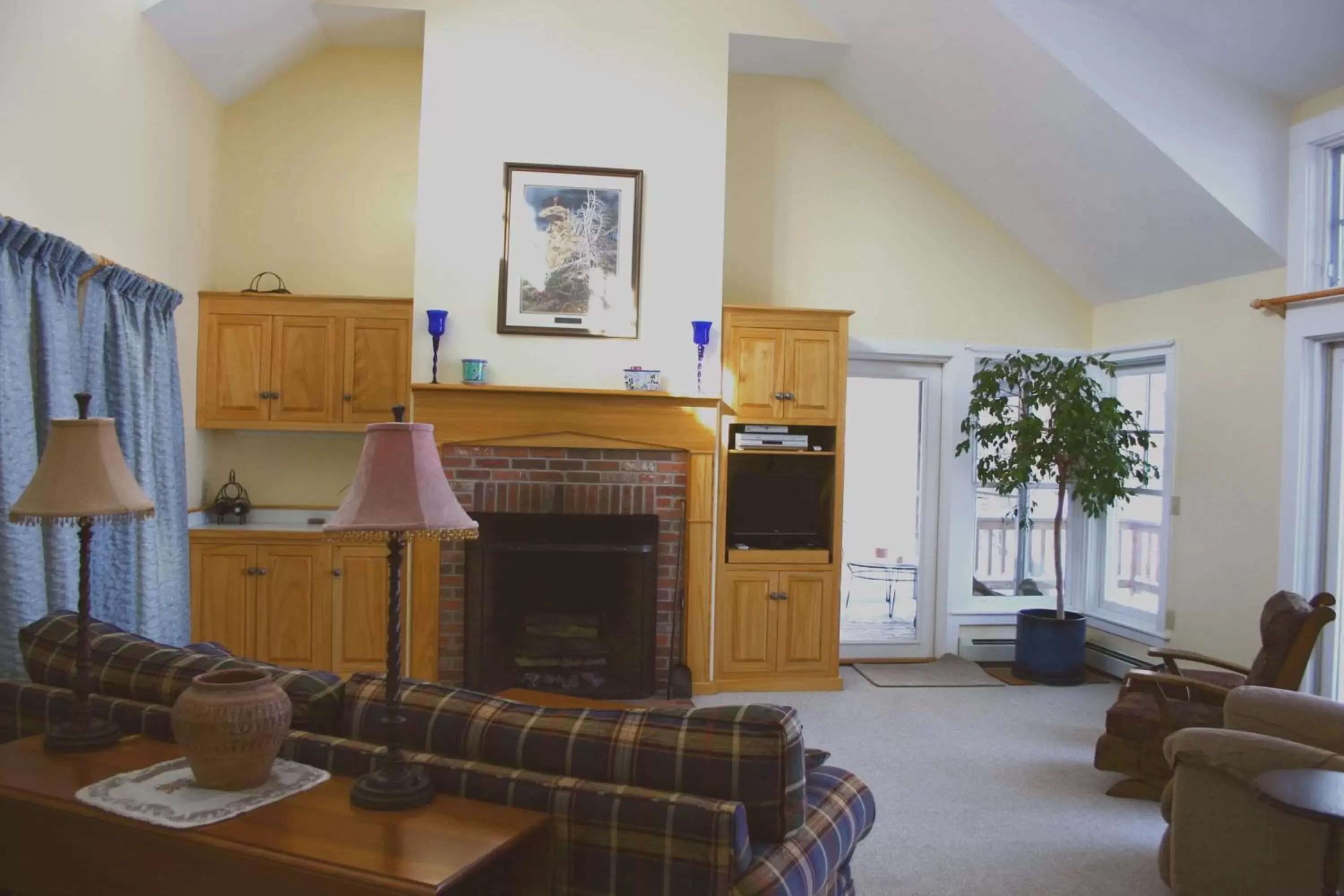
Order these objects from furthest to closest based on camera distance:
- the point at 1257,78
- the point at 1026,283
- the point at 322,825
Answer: the point at 1026,283, the point at 1257,78, the point at 322,825

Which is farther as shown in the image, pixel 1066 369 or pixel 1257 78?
pixel 1066 369

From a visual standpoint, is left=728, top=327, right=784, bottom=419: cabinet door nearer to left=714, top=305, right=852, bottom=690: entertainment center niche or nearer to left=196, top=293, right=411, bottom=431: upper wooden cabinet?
left=714, top=305, right=852, bottom=690: entertainment center niche

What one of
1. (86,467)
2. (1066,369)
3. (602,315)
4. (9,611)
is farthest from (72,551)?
(1066,369)

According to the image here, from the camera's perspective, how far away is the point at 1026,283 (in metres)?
6.28

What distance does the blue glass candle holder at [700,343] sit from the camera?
16.8 feet

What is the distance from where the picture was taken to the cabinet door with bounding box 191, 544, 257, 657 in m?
5.05

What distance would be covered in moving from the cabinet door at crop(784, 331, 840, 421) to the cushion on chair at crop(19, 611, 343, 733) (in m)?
3.57

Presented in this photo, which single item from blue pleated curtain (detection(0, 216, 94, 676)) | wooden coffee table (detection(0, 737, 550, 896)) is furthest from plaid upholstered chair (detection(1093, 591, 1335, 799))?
blue pleated curtain (detection(0, 216, 94, 676))

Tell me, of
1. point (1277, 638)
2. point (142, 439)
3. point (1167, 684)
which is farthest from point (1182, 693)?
point (142, 439)

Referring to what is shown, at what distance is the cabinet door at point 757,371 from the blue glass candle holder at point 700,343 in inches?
9.2

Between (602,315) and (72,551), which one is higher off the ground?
(602,315)

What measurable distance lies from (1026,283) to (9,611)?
18.9 ft

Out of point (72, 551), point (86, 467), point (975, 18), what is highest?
point (975, 18)

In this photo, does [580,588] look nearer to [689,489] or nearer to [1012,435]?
[689,489]
